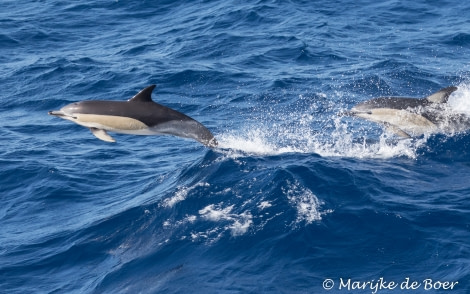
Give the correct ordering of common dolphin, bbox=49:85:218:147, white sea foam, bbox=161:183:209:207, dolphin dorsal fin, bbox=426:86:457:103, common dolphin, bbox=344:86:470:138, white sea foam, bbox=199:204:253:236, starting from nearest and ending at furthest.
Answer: white sea foam, bbox=199:204:253:236 < common dolphin, bbox=49:85:218:147 < white sea foam, bbox=161:183:209:207 < dolphin dorsal fin, bbox=426:86:457:103 < common dolphin, bbox=344:86:470:138

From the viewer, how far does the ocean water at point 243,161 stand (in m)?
10.4

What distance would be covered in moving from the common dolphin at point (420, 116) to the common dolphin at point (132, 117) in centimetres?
370

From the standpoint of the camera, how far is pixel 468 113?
48.0 ft

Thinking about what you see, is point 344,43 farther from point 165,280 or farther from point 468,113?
point 165,280

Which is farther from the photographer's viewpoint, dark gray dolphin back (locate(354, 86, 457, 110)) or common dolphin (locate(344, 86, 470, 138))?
common dolphin (locate(344, 86, 470, 138))

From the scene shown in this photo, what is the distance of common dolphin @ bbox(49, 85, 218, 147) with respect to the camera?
11.9 metres

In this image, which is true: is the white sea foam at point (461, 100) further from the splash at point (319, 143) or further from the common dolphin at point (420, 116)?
the splash at point (319, 143)

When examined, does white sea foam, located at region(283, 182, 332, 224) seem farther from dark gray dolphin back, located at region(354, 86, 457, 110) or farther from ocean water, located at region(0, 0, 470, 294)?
dark gray dolphin back, located at region(354, 86, 457, 110)

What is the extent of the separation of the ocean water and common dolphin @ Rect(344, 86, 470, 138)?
217mm

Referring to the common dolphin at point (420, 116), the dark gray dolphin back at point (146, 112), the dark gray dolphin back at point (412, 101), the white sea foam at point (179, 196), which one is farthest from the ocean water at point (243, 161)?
the dark gray dolphin back at point (146, 112)

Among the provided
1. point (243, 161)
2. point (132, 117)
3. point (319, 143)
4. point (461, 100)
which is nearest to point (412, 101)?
point (319, 143)

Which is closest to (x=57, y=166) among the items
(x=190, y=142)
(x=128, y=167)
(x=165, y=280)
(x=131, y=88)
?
(x=128, y=167)

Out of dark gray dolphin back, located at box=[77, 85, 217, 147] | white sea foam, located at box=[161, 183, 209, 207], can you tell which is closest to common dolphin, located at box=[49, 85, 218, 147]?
dark gray dolphin back, located at box=[77, 85, 217, 147]

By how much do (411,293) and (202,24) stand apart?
16.0 m
